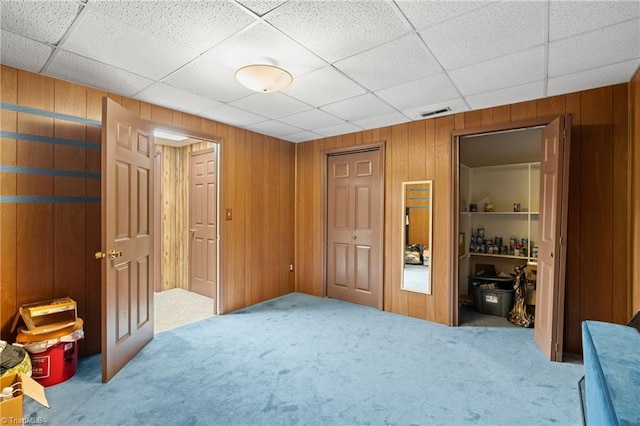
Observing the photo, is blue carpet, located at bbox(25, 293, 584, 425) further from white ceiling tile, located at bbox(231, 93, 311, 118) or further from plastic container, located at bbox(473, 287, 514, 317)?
white ceiling tile, located at bbox(231, 93, 311, 118)

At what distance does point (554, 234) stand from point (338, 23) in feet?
8.35

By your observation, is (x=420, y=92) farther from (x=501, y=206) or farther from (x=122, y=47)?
(x=501, y=206)

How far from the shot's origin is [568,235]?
2.85 metres

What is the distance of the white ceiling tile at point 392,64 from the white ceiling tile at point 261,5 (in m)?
0.74

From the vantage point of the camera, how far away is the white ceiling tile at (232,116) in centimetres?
337

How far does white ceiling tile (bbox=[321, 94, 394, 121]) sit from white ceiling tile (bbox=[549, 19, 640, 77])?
142 centimetres

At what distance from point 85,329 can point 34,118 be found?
5.98ft

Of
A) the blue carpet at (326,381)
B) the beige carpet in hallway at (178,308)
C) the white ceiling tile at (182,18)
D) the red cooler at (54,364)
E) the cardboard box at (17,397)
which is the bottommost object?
the beige carpet in hallway at (178,308)

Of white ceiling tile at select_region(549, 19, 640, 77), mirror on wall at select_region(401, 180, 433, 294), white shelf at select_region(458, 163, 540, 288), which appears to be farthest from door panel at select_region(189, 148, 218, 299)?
white ceiling tile at select_region(549, 19, 640, 77)

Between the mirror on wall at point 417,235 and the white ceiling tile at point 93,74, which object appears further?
the mirror on wall at point 417,235

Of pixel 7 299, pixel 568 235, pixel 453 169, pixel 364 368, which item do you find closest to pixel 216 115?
pixel 7 299

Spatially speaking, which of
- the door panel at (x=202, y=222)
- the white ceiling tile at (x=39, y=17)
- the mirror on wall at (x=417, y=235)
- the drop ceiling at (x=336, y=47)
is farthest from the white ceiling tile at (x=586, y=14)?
the door panel at (x=202, y=222)

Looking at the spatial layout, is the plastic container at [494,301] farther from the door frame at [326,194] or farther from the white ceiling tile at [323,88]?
the white ceiling tile at [323,88]

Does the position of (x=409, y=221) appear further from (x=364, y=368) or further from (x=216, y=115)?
(x=216, y=115)
